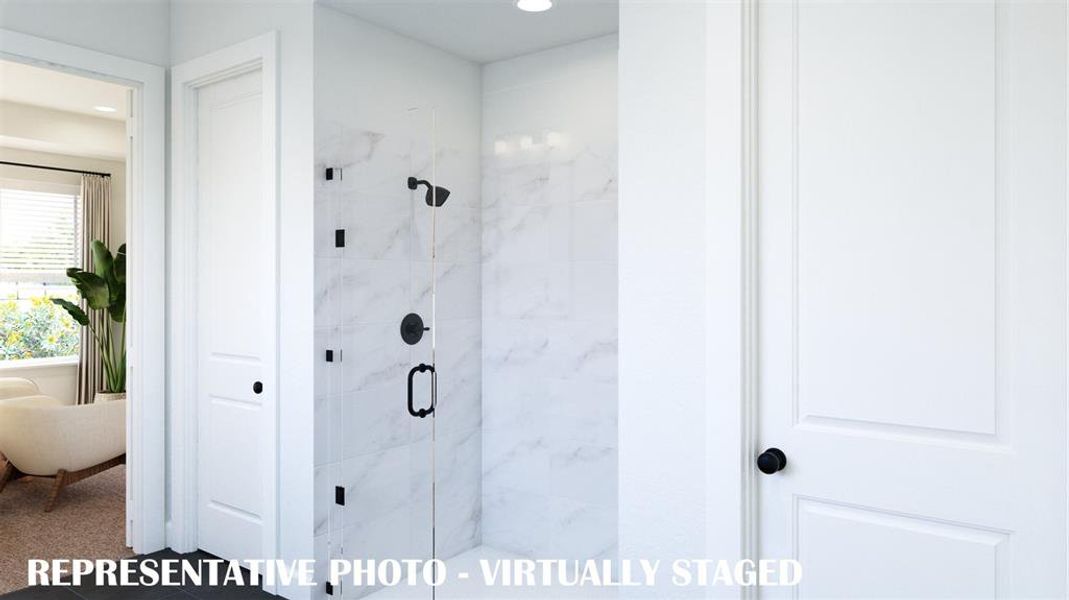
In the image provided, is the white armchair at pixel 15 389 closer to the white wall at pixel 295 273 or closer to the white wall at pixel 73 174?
the white wall at pixel 73 174

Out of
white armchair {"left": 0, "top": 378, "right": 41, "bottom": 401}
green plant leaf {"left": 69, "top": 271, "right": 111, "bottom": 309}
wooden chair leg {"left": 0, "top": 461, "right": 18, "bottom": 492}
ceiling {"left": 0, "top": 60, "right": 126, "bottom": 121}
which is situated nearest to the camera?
wooden chair leg {"left": 0, "top": 461, "right": 18, "bottom": 492}

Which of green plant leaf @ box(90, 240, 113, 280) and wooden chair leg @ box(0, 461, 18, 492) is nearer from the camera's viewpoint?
wooden chair leg @ box(0, 461, 18, 492)

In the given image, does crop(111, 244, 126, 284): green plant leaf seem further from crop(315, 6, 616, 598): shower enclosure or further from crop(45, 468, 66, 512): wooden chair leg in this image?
crop(315, 6, 616, 598): shower enclosure

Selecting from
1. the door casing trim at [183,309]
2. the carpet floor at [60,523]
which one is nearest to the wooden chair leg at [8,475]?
the carpet floor at [60,523]

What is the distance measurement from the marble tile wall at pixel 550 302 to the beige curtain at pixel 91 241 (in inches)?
166

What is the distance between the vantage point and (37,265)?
233 inches

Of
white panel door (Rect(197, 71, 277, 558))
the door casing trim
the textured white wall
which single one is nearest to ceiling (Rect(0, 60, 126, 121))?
the door casing trim

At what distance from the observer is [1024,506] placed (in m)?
1.43

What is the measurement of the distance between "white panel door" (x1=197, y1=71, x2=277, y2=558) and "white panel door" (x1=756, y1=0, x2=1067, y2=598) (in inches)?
81.8

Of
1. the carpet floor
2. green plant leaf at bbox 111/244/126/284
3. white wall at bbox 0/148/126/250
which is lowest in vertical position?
the carpet floor

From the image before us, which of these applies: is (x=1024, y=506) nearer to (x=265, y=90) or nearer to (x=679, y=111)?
(x=679, y=111)

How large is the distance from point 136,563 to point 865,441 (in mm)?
3122

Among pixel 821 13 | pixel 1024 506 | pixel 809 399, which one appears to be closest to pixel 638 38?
pixel 821 13

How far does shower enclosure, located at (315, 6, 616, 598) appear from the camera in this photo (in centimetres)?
265
